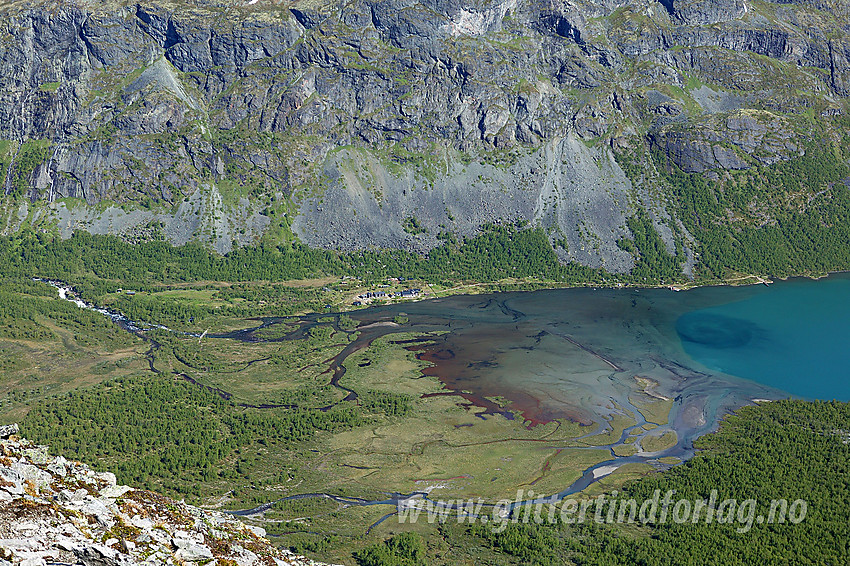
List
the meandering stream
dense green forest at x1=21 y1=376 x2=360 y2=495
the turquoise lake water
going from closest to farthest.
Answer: dense green forest at x1=21 y1=376 x2=360 y2=495 → the meandering stream → the turquoise lake water

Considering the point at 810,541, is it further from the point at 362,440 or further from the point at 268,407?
the point at 268,407

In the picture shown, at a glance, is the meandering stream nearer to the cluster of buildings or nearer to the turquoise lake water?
the turquoise lake water

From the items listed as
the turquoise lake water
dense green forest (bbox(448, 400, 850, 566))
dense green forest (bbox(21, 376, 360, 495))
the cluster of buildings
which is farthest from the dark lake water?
dense green forest (bbox(21, 376, 360, 495))

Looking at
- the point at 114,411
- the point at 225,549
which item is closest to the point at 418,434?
the point at 114,411

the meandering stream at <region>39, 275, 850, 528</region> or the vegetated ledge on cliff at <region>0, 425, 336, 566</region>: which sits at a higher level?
the vegetated ledge on cliff at <region>0, 425, 336, 566</region>

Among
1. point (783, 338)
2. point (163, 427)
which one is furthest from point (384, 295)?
point (783, 338)
